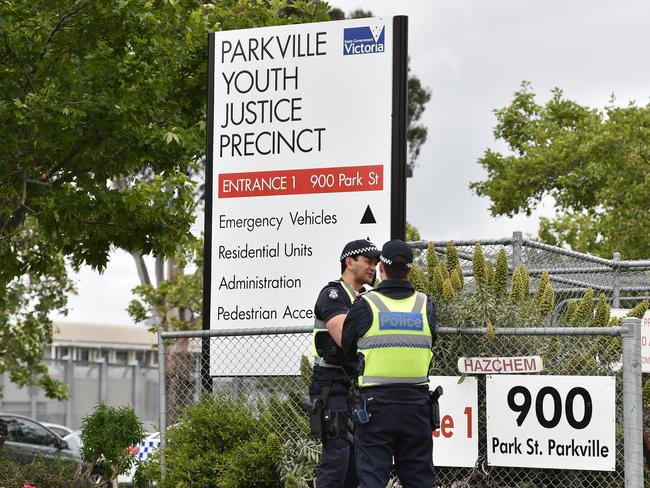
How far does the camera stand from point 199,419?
30.3 ft

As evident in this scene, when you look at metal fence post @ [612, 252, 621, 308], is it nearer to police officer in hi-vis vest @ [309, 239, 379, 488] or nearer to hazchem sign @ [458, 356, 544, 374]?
hazchem sign @ [458, 356, 544, 374]

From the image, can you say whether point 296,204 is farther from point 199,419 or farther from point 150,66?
point 150,66

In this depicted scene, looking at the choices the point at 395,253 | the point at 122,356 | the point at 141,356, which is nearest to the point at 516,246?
the point at 395,253

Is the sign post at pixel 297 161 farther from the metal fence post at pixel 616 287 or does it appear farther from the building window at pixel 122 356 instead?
the building window at pixel 122 356

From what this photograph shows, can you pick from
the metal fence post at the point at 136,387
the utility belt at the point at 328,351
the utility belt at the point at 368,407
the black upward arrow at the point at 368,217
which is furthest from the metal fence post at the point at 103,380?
the utility belt at the point at 368,407

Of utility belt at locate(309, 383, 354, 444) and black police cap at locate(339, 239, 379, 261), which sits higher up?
black police cap at locate(339, 239, 379, 261)

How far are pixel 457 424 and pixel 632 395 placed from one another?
1.29 m

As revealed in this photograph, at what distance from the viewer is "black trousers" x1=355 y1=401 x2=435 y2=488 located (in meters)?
6.98

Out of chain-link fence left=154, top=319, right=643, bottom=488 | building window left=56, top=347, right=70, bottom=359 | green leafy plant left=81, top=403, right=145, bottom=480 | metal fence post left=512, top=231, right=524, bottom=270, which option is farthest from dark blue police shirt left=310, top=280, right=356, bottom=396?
building window left=56, top=347, right=70, bottom=359

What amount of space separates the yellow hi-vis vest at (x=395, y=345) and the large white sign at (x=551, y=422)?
1.26 meters

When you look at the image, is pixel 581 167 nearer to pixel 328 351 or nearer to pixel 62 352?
pixel 328 351

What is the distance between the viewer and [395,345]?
276 inches

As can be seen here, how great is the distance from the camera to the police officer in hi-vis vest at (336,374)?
300 inches

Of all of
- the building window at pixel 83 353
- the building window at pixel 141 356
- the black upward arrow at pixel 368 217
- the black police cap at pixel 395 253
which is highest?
the black upward arrow at pixel 368 217
